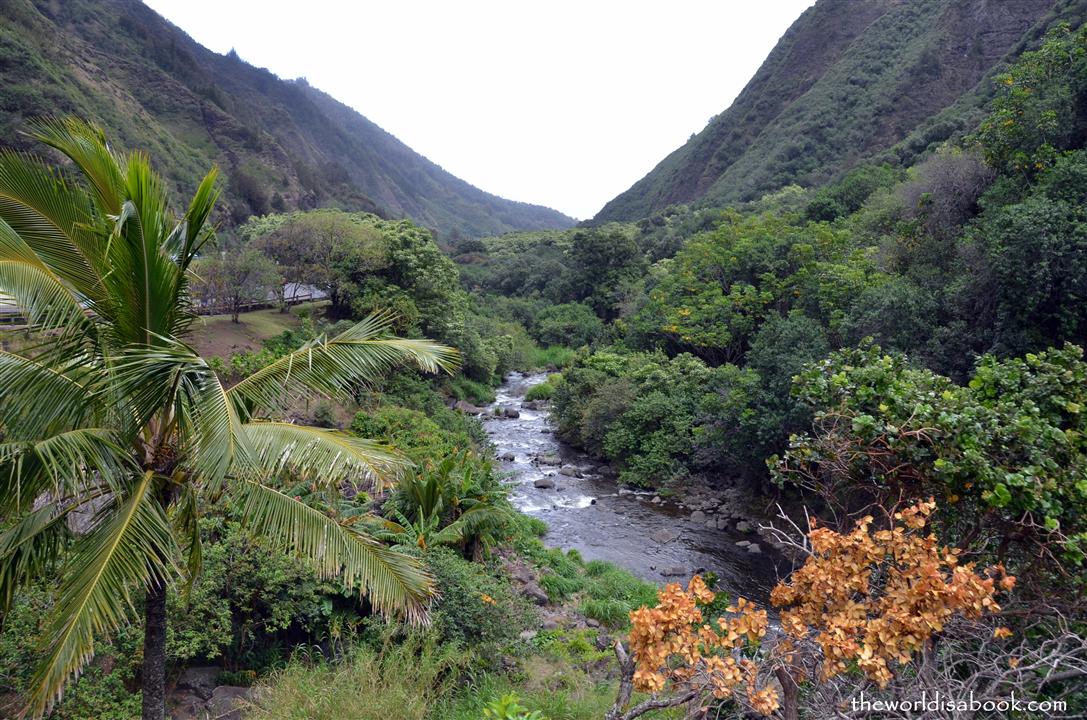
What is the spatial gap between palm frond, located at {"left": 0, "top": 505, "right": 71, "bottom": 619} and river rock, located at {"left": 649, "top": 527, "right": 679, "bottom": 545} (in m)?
13.7

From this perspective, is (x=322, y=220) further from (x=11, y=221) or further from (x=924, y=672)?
(x=924, y=672)

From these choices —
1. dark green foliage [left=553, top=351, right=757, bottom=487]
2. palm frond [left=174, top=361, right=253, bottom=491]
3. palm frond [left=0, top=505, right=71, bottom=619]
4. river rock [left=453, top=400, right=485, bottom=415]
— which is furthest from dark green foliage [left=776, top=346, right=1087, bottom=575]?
river rock [left=453, top=400, right=485, bottom=415]

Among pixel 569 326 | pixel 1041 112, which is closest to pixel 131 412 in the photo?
pixel 1041 112

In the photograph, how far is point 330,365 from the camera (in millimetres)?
5188

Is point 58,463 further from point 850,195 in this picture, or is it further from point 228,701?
point 850,195

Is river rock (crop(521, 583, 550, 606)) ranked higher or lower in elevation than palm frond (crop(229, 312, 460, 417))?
lower

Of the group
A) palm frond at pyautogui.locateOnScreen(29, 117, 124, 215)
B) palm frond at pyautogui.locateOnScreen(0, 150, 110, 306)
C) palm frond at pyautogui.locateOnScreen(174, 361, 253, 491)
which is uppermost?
palm frond at pyautogui.locateOnScreen(29, 117, 124, 215)

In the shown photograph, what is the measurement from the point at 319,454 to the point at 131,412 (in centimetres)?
146

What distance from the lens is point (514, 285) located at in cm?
5816

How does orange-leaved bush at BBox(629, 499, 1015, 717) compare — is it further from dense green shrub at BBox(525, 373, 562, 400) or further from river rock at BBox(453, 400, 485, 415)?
dense green shrub at BBox(525, 373, 562, 400)

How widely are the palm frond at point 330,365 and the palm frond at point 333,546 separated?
82 centimetres

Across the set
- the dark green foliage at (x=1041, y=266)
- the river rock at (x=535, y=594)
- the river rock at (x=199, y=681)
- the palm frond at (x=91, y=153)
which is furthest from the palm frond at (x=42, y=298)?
the dark green foliage at (x=1041, y=266)

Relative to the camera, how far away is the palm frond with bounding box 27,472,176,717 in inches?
144

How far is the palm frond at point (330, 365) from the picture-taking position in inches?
198
